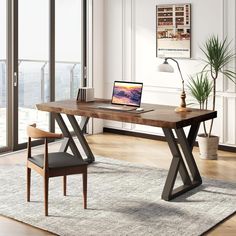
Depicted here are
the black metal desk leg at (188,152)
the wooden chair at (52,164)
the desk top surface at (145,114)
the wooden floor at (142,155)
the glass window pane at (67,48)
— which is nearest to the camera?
the wooden chair at (52,164)

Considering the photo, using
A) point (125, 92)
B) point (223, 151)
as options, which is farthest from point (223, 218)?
point (223, 151)

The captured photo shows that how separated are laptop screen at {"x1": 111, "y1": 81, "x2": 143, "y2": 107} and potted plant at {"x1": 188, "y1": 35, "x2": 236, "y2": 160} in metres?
1.31

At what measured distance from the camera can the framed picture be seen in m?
6.17

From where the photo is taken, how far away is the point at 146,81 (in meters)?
6.68

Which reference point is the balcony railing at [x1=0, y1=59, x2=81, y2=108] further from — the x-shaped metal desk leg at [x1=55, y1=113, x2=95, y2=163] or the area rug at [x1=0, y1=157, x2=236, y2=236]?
the area rug at [x1=0, y1=157, x2=236, y2=236]

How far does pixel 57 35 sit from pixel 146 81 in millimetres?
1354

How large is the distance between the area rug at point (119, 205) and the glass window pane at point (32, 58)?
1.56 m

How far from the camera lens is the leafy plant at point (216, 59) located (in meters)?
5.66

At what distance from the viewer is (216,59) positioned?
18.6ft

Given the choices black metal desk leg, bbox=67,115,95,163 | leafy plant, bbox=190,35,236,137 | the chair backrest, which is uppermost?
leafy plant, bbox=190,35,236,137

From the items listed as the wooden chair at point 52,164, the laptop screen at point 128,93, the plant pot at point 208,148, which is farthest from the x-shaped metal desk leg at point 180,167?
the plant pot at point 208,148

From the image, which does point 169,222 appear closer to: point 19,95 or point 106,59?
point 19,95

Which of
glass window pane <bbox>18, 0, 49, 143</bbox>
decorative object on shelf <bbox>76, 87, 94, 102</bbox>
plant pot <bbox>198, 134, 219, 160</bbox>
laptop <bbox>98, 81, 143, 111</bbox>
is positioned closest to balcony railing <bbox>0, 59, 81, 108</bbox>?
glass window pane <bbox>18, 0, 49, 143</bbox>

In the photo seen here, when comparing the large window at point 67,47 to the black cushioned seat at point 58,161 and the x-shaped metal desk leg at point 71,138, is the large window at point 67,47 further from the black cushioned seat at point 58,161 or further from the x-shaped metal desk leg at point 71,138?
the black cushioned seat at point 58,161
